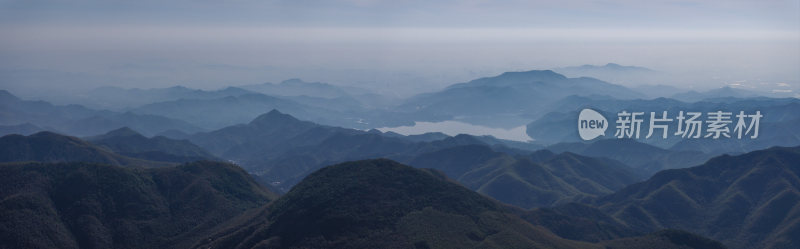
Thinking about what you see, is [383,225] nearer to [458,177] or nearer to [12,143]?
[458,177]

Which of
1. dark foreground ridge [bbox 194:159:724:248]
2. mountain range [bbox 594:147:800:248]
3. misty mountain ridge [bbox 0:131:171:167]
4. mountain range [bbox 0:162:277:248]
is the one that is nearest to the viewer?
dark foreground ridge [bbox 194:159:724:248]

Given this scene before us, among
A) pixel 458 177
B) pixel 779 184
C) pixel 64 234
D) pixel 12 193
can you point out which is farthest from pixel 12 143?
pixel 779 184

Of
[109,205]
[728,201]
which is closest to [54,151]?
[109,205]

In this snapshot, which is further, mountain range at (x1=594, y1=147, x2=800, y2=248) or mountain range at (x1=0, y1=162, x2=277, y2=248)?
mountain range at (x1=594, y1=147, x2=800, y2=248)

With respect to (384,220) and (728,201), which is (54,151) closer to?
(384,220)

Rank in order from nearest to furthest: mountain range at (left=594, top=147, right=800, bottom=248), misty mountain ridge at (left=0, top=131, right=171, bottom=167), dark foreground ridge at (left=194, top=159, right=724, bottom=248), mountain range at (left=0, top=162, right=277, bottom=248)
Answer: dark foreground ridge at (left=194, top=159, right=724, bottom=248) → mountain range at (left=0, top=162, right=277, bottom=248) → mountain range at (left=594, top=147, right=800, bottom=248) → misty mountain ridge at (left=0, top=131, right=171, bottom=167)

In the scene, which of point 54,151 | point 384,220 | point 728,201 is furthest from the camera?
point 54,151

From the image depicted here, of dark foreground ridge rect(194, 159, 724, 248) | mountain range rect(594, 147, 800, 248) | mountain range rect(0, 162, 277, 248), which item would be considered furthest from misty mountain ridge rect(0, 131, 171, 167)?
mountain range rect(594, 147, 800, 248)

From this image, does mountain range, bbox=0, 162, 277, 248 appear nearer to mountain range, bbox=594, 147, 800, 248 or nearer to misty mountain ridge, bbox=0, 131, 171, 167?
misty mountain ridge, bbox=0, 131, 171, 167

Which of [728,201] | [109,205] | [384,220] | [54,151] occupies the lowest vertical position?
[728,201]

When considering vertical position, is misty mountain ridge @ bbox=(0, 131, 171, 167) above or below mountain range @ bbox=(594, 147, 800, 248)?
above

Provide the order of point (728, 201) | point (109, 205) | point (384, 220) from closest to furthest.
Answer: point (384, 220) → point (109, 205) → point (728, 201)
